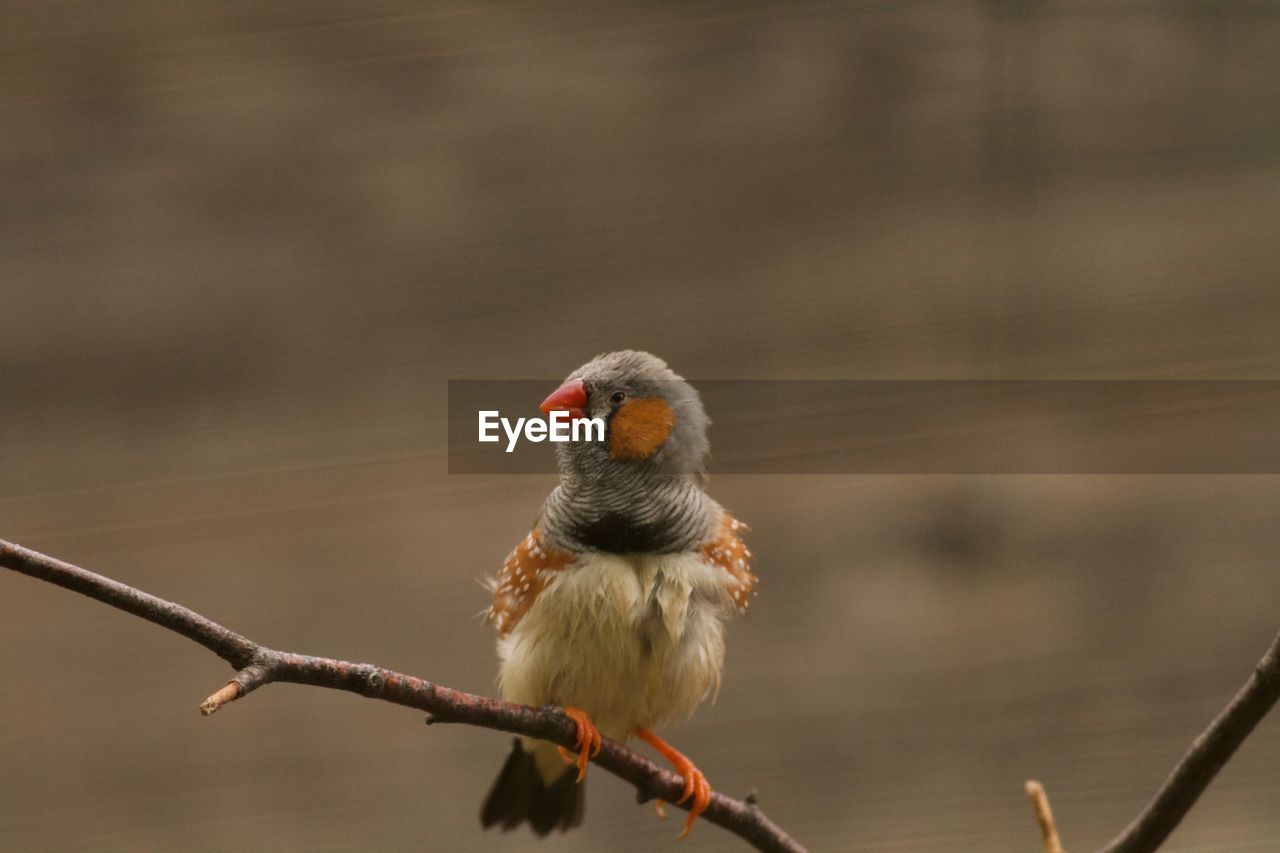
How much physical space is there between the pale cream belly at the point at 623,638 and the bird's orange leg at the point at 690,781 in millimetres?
51

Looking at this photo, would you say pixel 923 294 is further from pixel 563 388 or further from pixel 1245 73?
pixel 563 388

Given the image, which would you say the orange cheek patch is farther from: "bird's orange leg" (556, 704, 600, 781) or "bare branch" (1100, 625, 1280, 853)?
"bare branch" (1100, 625, 1280, 853)

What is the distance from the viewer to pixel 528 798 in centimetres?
106

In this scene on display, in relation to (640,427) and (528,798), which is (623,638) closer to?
(640,427)

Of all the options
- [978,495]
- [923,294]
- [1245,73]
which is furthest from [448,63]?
[1245,73]

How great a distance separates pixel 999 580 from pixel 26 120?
47.0 inches

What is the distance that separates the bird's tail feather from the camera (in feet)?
3.47

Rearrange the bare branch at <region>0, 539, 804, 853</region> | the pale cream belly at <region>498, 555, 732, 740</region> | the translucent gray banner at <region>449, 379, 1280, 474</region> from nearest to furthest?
the bare branch at <region>0, 539, 804, 853</region> < the pale cream belly at <region>498, 555, 732, 740</region> < the translucent gray banner at <region>449, 379, 1280, 474</region>

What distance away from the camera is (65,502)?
4.31 feet

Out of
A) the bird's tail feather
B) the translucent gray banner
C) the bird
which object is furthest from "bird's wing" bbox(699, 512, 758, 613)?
the translucent gray banner

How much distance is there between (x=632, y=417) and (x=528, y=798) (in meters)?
0.45

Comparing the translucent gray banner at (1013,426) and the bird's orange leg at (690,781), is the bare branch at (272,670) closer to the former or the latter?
the bird's orange leg at (690,781)

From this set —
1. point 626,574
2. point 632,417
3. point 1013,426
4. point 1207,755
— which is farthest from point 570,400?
point 1013,426

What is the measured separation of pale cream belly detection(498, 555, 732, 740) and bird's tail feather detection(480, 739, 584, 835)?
170 mm
